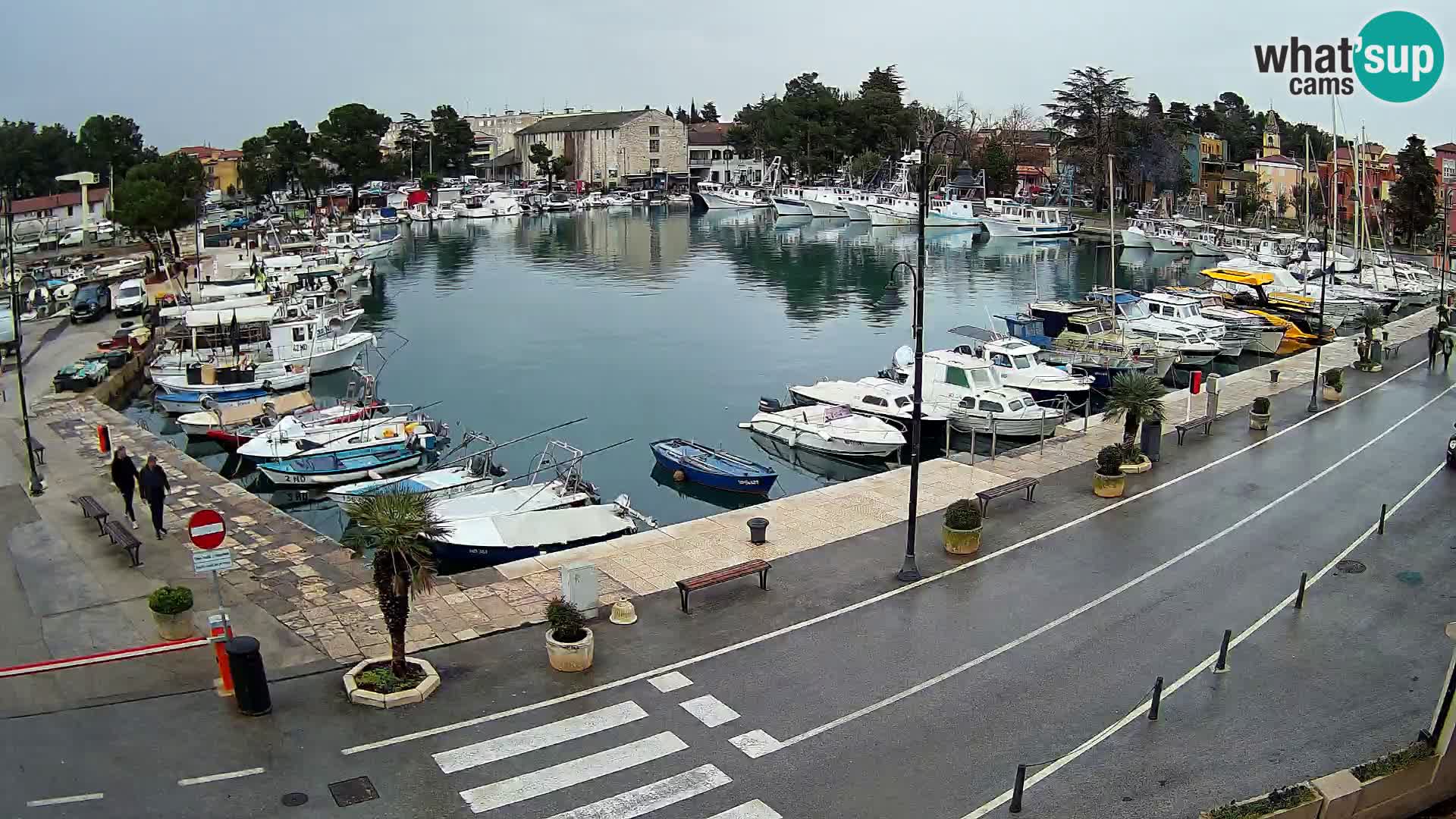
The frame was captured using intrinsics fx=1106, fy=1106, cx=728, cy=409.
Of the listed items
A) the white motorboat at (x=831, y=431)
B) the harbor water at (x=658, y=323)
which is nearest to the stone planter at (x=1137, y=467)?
the harbor water at (x=658, y=323)

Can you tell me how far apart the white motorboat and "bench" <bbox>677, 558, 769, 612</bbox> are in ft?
46.3

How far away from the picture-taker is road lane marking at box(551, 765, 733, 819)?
40.6 ft

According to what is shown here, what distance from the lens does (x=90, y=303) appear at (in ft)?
178

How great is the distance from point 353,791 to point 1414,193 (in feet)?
293

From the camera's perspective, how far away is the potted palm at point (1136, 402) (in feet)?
86.4

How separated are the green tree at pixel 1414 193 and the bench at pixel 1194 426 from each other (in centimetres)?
6203

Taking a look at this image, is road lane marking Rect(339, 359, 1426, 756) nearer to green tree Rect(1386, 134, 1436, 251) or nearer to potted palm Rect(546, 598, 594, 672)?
potted palm Rect(546, 598, 594, 672)

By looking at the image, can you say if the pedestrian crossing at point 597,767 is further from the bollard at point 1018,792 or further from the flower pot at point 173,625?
the flower pot at point 173,625

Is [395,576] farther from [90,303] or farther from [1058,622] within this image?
[90,303]

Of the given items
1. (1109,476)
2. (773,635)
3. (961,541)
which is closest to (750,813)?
(773,635)

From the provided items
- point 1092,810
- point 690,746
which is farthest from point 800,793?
point 1092,810

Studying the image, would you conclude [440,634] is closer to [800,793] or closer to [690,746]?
[690,746]

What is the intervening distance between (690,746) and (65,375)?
3510cm

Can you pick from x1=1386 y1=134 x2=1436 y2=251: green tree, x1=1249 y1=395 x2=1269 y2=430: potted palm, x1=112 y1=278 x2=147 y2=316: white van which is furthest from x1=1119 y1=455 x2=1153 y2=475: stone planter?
x1=1386 y1=134 x2=1436 y2=251: green tree
